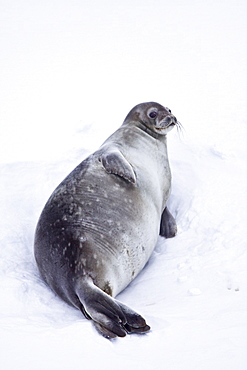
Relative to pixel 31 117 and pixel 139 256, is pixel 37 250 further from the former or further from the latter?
pixel 31 117

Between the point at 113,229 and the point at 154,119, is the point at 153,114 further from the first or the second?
the point at 113,229

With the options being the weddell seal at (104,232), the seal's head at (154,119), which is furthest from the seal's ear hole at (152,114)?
the weddell seal at (104,232)

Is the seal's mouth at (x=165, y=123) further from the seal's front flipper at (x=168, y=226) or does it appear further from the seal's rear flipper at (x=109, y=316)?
the seal's rear flipper at (x=109, y=316)

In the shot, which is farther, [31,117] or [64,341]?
[31,117]

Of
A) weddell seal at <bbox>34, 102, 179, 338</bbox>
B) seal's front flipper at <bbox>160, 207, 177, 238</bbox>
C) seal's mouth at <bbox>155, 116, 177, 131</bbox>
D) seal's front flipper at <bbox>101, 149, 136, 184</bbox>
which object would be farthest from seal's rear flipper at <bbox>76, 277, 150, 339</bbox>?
seal's mouth at <bbox>155, 116, 177, 131</bbox>

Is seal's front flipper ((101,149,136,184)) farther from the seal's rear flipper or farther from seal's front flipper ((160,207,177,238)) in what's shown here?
the seal's rear flipper

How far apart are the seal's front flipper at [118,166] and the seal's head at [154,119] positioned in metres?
0.93

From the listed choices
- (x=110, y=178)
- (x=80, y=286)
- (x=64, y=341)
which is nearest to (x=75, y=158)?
(x=110, y=178)

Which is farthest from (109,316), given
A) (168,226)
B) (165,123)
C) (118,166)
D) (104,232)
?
(165,123)

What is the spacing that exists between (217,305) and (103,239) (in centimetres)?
80

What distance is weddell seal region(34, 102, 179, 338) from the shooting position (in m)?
2.43

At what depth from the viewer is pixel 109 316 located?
230 cm

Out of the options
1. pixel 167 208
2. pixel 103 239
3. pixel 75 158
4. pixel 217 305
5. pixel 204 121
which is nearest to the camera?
pixel 217 305

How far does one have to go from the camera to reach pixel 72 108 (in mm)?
7848
